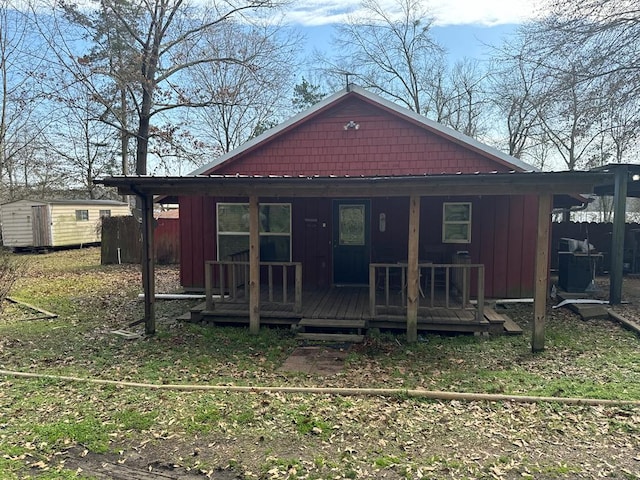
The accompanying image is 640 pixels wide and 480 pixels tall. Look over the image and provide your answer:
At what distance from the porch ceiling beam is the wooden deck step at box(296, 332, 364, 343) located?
7.14 feet

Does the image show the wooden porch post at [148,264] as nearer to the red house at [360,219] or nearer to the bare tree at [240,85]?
the red house at [360,219]

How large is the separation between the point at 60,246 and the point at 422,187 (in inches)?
788

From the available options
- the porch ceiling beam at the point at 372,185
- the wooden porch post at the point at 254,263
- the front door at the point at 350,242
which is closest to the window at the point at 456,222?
the front door at the point at 350,242

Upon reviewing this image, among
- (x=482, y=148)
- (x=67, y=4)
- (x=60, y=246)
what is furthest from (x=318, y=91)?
(x=482, y=148)

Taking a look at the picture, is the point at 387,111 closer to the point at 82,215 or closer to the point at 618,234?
the point at 618,234

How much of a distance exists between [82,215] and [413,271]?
2057 centimetres

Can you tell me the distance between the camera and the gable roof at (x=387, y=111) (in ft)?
28.6

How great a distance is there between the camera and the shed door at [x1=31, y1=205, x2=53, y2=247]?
19.5 metres

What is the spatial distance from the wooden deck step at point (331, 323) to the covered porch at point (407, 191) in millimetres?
240

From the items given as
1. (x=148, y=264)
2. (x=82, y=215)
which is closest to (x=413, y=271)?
(x=148, y=264)

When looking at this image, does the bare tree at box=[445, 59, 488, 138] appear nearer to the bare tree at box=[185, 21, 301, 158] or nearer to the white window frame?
the bare tree at box=[185, 21, 301, 158]

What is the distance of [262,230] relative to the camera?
9648mm

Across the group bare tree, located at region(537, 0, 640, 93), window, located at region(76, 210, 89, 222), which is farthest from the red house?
window, located at region(76, 210, 89, 222)

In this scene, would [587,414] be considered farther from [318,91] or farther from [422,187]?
[318,91]
